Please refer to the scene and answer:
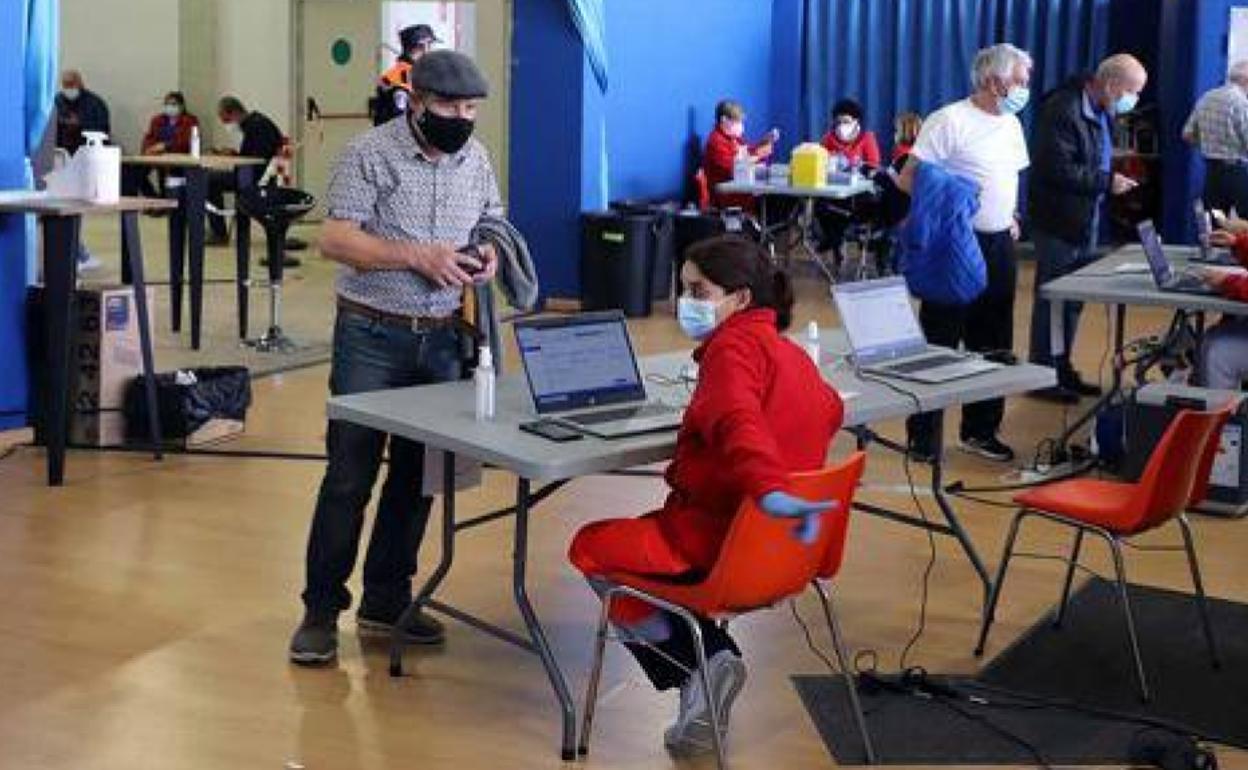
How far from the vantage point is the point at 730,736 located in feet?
12.8

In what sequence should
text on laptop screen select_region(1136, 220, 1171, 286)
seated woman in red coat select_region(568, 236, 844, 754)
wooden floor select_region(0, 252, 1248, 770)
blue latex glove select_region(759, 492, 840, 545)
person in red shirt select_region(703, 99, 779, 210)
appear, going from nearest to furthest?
1. blue latex glove select_region(759, 492, 840, 545)
2. seated woman in red coat select_region(568, 236, 844, 754)
3. wooden floor select_region(0, 252, 1248, 770)
4. text on laptop screen select_region(1136, 220, 1171, 286)
5. person in red shirt select_region(703, 99, 779, 210)

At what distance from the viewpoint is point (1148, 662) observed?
4.47m

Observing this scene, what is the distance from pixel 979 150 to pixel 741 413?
348cm

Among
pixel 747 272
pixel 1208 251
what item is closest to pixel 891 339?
pixel 747 272

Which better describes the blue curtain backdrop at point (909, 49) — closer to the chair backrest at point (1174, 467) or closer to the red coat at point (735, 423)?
the chair backrest at point (1174, 467)

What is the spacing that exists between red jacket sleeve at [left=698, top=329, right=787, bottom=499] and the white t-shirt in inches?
129

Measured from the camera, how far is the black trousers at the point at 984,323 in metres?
6.60

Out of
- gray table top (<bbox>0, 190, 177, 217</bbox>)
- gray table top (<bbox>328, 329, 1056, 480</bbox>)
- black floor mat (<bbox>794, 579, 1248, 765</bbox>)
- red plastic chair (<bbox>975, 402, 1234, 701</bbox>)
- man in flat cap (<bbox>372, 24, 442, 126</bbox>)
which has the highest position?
man in flat cap (<bbox>372, 24, 442, 126</bbox>)

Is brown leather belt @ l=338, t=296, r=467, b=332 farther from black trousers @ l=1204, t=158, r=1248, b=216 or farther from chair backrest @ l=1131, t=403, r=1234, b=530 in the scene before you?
black trousers @ l=1204, t=158, r=1248, b=216

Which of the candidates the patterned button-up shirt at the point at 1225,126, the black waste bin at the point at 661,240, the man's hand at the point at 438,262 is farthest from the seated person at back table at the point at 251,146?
the man's hand at the point at 438,262

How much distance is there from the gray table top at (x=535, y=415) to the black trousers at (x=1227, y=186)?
5957 millimetres

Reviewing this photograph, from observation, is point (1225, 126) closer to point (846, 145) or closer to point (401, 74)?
point (846, 145)

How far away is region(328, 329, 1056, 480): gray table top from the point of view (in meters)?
3.58

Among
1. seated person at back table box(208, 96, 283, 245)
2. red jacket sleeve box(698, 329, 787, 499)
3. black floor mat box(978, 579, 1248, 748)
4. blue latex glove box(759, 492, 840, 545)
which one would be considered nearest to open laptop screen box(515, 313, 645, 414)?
red jacket sleeve box(698, 329, 787, 499)
